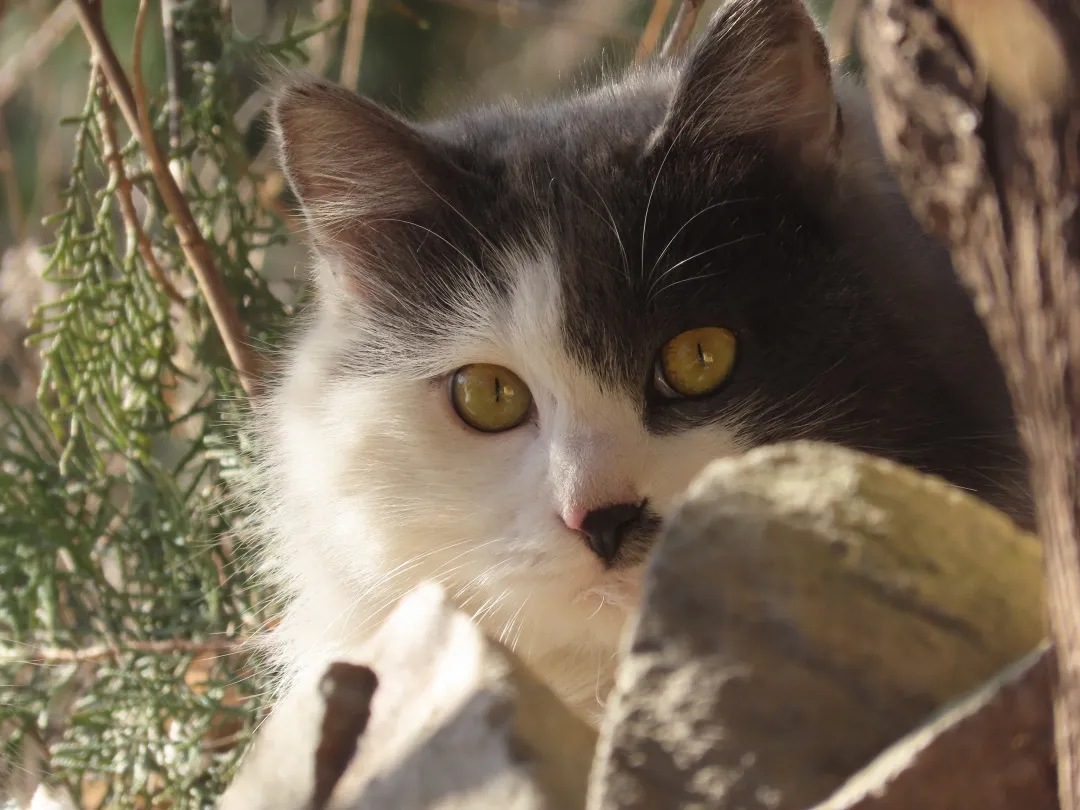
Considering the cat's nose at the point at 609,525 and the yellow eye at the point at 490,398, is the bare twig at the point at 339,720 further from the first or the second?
the yellow eye at the point at 490,398

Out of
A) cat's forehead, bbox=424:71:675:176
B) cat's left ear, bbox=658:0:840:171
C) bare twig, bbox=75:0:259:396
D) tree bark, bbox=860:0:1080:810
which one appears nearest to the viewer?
tree bark, bbox=860:0:1080:810

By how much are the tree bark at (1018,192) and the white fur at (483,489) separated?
1.54ft

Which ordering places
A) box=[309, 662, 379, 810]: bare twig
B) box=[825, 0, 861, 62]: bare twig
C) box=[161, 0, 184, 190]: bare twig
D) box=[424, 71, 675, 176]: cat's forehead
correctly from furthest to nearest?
1. box=[825, 0, 861, 62]: bare twig
2. box=[161, 0, 184, 190]: bare twig
3. box=[424, 71, 675, 176]: cat's forehead
4. box=[309, 662, 379, 810]: bare twig

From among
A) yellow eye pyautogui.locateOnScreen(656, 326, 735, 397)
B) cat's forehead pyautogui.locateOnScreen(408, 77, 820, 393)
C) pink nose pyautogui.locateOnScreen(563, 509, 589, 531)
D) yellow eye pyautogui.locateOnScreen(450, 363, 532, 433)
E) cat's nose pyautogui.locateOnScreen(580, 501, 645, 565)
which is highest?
cat's forehead pyautogui.locateOnScreen(408, 77, 820, 393)

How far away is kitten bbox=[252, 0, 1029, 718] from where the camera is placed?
0.94 metres

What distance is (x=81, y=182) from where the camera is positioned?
1.42 metres

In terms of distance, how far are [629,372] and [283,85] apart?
1.66ft

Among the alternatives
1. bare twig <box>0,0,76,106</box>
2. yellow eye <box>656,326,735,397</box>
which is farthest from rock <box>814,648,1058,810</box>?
bare twig <box>0,0,76,106</box>

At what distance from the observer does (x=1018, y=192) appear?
0.40 meters

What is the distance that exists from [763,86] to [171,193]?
0.77 metres

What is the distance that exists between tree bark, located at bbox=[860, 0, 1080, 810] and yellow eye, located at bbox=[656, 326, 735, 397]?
52 cm

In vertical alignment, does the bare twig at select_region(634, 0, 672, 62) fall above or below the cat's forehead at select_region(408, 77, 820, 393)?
above

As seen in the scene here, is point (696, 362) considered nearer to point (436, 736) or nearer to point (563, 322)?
point (563, 322)

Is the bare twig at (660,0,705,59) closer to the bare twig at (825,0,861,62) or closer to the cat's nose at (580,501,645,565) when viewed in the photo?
the bare twig at (825,0,861,62)
